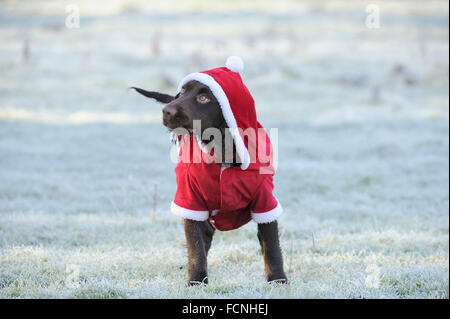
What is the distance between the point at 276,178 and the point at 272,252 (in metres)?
5.18

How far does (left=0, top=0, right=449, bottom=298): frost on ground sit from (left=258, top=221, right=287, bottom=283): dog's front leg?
13 centimetres

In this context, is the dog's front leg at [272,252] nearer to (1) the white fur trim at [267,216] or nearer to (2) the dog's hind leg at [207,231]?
(1) the white fur trim at [267,216]

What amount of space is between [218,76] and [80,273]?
6.63 feet

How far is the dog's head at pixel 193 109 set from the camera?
3.78 meters

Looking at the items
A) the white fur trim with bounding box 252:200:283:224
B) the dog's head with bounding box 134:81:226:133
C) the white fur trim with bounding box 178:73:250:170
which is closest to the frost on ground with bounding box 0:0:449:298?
the white fur trim with bounding box 252:200:283:224

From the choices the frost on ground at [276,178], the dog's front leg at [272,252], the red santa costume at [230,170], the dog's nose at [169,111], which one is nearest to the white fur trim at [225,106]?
the red santa costume at [230,170]

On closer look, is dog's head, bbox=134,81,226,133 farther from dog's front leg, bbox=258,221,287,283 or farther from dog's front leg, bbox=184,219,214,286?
dog's front leg, bbox=258,221,287,283

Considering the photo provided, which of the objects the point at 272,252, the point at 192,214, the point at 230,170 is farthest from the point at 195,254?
the point at 230,170

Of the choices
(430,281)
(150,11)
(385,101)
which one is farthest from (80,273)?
(150,11)

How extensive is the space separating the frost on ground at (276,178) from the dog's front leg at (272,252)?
0.41ft

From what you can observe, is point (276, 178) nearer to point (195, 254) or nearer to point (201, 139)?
point (195, 254)

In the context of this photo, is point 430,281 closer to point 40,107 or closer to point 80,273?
point 80,273

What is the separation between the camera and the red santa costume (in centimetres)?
400

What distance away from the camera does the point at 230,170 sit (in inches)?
162
